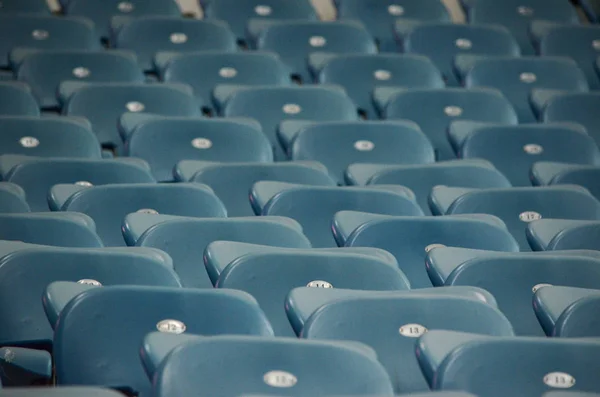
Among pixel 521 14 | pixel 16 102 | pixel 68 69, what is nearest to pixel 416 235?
pixel 16 102

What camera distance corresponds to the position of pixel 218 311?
6.27 ft

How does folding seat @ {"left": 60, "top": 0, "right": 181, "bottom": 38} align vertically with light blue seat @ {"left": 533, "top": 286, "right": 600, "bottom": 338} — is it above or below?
below

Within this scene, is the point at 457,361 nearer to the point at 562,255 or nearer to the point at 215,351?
the point at 215,351

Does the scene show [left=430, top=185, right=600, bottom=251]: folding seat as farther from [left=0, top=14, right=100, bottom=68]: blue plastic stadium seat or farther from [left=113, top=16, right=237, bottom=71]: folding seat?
[left=0, top=14, right=100, bottom=68]: blue plastic stadium seat

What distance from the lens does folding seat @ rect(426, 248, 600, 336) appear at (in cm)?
224

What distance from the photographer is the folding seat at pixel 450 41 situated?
167 inches

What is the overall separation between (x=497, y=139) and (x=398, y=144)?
313mm

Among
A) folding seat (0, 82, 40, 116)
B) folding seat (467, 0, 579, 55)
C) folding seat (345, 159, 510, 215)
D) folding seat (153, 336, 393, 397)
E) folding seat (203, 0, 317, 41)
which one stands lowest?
folding seat (467, 0, 579, 55)

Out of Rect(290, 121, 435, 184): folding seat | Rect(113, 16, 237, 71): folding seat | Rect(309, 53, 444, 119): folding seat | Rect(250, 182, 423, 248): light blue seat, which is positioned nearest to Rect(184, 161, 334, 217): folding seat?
Rect(250, 182, 423, 248): light blue seat

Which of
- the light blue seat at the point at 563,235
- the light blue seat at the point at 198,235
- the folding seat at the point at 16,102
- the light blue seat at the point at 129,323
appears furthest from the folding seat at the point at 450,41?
the light blue seat at the point at 129,323

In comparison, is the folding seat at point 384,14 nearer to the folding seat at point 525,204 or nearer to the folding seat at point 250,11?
the folding seat at point 250,11

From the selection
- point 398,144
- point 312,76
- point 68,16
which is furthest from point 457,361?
point 68,16

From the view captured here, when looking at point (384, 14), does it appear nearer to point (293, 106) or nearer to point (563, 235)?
point (293, 106)

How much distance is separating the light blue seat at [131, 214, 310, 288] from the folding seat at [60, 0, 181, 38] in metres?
2.04
